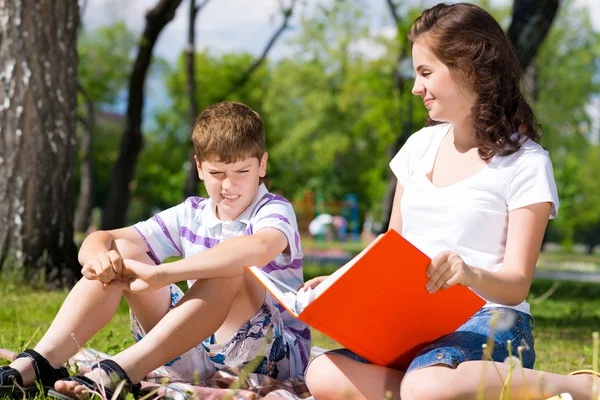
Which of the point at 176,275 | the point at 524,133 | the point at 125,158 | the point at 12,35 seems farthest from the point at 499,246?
the point at 125,158

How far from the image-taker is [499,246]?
254 centimetres

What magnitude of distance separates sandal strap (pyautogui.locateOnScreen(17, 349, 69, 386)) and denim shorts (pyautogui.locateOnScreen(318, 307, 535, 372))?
931mm

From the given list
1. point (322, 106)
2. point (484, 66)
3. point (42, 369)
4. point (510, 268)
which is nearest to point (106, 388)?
point (42, 369)

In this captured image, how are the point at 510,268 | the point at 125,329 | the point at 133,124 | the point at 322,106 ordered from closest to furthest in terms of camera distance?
the point at 510,268 < the point at 125,329 < the point at 133,124 < the point at 322,106

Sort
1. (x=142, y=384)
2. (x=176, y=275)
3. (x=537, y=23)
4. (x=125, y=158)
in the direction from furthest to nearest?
(x=125, y=158) < (x=537, y=23) < (x=142, y=384) < (x=176, y=275)

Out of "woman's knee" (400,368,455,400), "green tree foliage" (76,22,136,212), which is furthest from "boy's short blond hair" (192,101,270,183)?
"green tree foliage" (76,22,136,212)

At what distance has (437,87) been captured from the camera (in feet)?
8.43

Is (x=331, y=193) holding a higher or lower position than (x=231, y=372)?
lower

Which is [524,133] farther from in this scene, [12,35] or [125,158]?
[125,158]

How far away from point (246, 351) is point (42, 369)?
67 centimetres

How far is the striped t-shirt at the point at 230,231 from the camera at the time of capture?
9.29 ft

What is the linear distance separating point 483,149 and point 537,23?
18.4ft

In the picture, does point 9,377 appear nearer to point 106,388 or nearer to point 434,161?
point 106,388

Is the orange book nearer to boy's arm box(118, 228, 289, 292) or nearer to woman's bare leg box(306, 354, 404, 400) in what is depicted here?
woman's bare leg box(306, 354, 404, 400)
